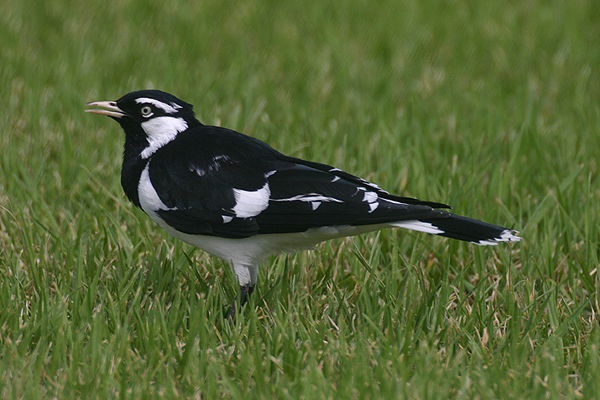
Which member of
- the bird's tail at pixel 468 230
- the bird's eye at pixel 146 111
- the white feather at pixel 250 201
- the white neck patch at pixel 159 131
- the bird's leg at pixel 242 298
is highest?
the bird's eye at pixel 146 111

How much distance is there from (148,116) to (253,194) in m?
0.69

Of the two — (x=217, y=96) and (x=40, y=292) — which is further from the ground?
(x=217, y=96)

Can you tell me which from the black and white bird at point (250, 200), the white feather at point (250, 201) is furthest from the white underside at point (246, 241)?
the white feather at point (250, 201)

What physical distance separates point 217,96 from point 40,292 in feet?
10.4

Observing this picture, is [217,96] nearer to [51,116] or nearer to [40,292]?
[51,116]

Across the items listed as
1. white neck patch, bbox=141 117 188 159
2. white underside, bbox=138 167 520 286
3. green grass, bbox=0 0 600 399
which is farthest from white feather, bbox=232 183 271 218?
white neck patch, bbox=141 117 188 159

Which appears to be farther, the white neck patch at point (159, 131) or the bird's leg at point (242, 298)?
the white neck patch at point (159, 131)

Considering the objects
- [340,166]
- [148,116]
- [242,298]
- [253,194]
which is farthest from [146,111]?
[340,166]

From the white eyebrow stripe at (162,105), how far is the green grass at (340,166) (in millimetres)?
714

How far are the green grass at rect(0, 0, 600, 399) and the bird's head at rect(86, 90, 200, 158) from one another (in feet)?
1.89

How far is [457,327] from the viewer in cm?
342

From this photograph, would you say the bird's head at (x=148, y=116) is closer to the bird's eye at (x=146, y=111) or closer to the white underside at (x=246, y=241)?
the bird's eye at (x=146, y=111)

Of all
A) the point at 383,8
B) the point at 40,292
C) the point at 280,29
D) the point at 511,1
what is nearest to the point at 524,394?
the point at 40,292

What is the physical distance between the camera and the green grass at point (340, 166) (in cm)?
308
